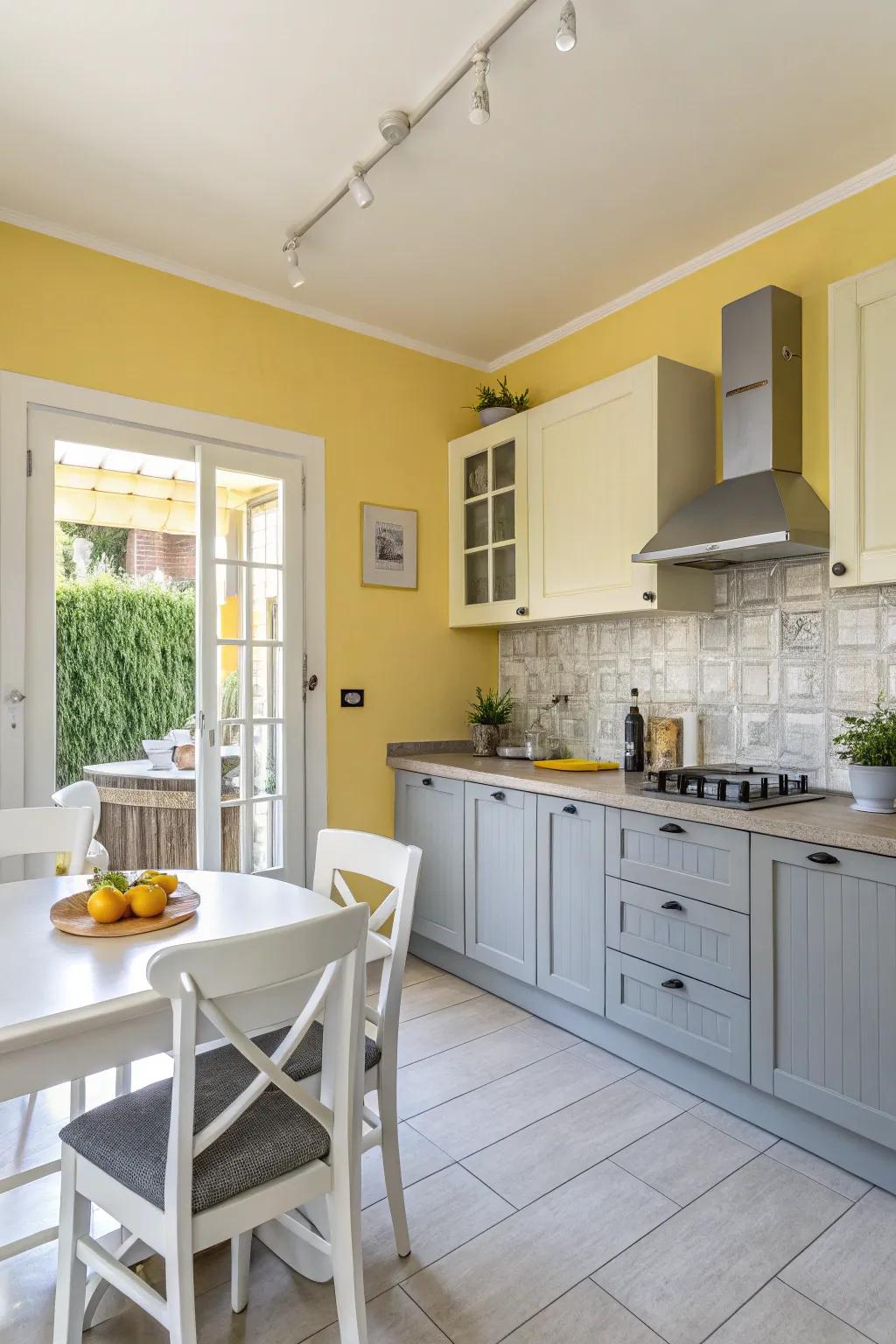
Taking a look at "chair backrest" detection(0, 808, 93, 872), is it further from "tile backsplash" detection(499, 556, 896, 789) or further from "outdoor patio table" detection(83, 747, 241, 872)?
"tile backsplash" detection(499, 556, 896, 789)

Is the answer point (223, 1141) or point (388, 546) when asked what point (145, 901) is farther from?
point (388, 546)

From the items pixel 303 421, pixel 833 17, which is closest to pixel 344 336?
pixel 303 421

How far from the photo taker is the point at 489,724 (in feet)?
12.0

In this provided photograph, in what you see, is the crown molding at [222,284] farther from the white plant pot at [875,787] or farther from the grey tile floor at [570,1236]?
the grey tile floor at [570,1236]

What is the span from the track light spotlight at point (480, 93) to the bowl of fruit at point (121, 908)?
6.24 ft

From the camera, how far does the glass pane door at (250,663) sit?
304 cm

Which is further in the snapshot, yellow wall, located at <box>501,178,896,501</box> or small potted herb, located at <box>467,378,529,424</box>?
small potted herb, located at <box>467,378,529,424</box>

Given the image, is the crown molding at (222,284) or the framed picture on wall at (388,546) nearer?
the crown molding at (222,284)

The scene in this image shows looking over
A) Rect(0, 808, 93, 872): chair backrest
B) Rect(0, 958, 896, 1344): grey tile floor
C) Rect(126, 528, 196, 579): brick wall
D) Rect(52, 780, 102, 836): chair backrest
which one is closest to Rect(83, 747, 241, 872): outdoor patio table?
Rect(52, 780, 102, 836): chair backrest

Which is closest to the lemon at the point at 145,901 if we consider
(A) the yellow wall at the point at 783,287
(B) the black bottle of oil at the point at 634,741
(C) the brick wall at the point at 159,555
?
(B) the black bottle of oil at the point at 634,741

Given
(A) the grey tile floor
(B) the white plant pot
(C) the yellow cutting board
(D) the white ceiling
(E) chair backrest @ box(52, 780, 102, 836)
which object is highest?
(D) the white ceiling

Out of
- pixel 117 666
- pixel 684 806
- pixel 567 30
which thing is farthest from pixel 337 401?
pixel 117 666

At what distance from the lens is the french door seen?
2.72 m

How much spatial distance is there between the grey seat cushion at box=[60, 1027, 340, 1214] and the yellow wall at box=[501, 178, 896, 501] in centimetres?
231
